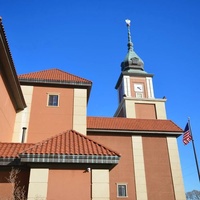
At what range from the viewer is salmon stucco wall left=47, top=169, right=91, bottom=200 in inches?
322

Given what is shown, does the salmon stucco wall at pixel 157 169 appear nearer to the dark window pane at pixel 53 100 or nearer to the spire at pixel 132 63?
the dark window pane at pixel 53 100

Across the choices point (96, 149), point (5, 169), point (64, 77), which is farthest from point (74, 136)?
point (64, 77)

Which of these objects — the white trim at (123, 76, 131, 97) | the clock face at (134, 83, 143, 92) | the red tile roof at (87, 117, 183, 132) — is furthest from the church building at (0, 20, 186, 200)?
the clock face at (134, 83, 143, 92)

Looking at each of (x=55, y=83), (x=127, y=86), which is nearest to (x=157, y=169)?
(x=55, y=83)

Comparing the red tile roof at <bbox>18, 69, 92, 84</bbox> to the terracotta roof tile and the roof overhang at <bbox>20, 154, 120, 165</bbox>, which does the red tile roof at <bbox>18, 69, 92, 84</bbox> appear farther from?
the roof overhang at <bbox>20, 154, 120, 165</bbox>

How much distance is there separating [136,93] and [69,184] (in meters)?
28.2

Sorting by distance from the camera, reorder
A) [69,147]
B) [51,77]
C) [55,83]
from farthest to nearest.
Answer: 1. [51,77]
2. [55,83]
3. [69,147]

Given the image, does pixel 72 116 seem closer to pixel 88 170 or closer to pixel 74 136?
pixel 74 136

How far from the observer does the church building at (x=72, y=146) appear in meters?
8.43

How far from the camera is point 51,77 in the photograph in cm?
1638

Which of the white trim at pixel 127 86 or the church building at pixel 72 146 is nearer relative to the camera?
the church building at pixel 72 146

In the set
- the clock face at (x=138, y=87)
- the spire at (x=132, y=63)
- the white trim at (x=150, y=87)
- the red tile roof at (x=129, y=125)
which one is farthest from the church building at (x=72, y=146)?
the spire at (x=132, y=63)

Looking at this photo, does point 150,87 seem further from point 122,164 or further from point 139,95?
point 122,164

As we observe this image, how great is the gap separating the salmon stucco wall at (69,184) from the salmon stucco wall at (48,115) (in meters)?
5.94
